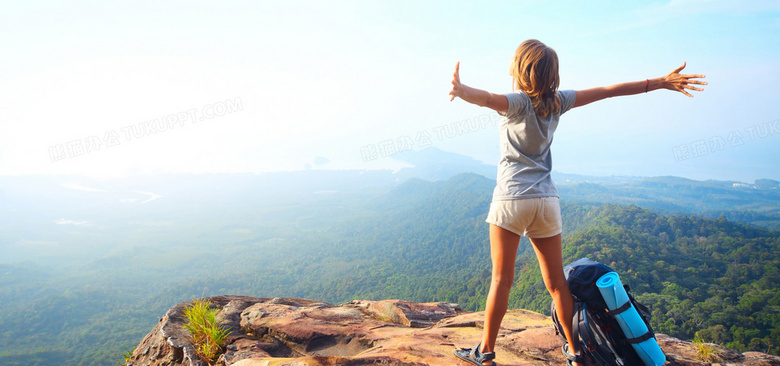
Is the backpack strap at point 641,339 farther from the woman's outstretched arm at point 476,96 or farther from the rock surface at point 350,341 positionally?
the woman's outstretched arm at point 476,96

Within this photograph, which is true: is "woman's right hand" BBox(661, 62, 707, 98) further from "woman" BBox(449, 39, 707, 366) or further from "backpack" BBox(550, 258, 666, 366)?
"backpack" BBox(550, 258, 666, 366)

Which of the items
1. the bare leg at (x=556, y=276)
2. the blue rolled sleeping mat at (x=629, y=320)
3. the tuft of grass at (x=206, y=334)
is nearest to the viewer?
the bare leg at (x=556, y=276)

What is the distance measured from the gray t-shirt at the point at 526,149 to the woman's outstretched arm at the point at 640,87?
0.17 metres

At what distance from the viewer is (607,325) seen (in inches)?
118

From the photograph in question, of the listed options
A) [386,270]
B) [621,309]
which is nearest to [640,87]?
[621,309]

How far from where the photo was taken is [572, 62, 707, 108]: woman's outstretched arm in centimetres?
286

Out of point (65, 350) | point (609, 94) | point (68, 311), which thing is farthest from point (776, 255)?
point (68, 311)

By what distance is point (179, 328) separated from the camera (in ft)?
14.2

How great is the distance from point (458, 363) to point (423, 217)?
12710 centimetres

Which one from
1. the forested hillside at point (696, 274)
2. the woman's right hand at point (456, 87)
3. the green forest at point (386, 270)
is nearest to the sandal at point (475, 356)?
the green forest at point (386, 270)

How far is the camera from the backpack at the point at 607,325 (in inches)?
116

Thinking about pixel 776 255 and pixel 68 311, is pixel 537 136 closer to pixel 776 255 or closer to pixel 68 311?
pixel 776 255

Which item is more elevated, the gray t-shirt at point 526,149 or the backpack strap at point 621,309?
the gray t-shirt at point 526,149

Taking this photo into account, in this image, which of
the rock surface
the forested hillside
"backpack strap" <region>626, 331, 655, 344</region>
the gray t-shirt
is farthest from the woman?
the forested hillside
